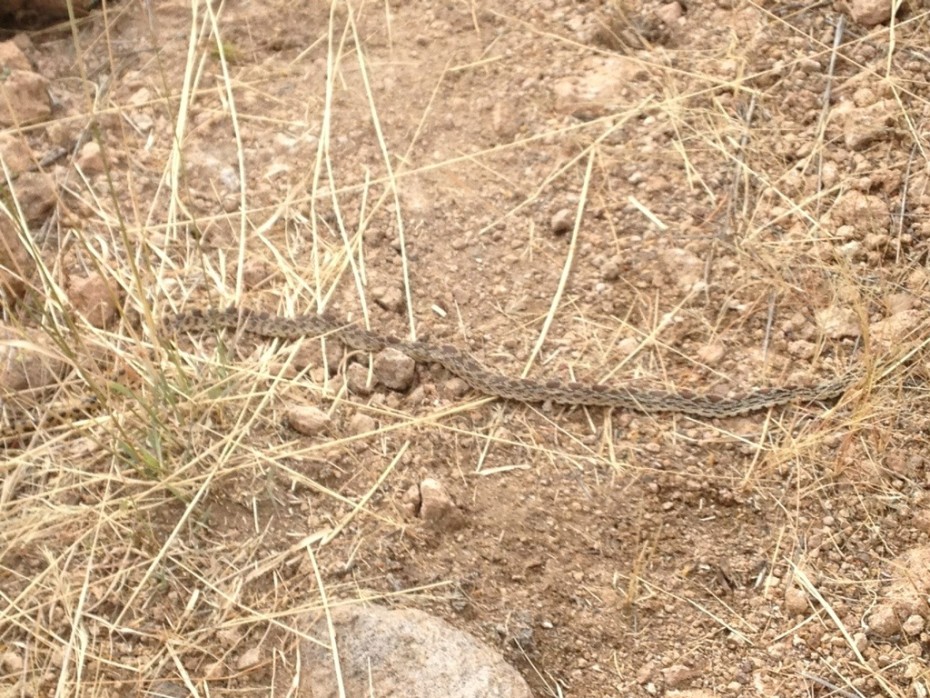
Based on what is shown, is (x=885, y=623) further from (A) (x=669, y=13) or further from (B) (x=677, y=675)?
(A) (x=669, y=13)

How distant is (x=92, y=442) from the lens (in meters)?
3.53

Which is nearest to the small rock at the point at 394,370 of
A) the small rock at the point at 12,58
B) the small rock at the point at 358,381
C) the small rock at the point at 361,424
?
the small rock at the point at 358,381

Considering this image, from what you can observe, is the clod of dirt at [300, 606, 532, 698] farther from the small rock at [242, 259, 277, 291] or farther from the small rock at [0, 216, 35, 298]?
the small rock at [0, 216, 35, 298]

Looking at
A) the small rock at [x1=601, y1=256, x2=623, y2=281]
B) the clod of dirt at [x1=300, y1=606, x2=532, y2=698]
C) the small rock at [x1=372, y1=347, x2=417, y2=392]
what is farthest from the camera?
the small rock at [x1=601, y1=256, x2=623, y2=281]

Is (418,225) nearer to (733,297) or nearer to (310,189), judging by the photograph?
(310,189)

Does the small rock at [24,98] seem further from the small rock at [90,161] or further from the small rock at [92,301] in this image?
the small rock at [92,301]

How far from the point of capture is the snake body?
11.8 feet

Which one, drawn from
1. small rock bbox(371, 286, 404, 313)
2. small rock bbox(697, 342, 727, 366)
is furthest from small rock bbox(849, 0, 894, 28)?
small rock bbox(371, 286, 404, 313)

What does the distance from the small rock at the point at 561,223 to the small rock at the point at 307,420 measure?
3.68ft

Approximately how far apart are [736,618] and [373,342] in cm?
146

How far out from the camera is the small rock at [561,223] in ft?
13.4

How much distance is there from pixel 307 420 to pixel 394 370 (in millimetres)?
340

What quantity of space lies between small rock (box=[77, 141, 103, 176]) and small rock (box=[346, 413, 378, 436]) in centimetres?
156

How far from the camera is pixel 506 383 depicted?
367cm
